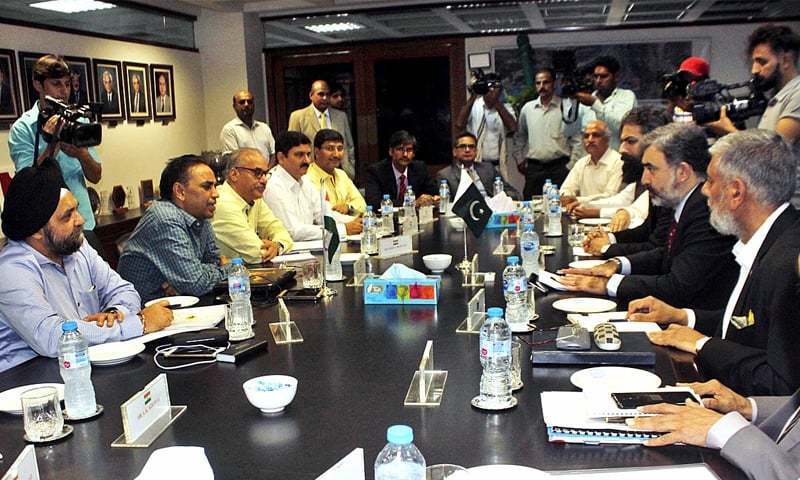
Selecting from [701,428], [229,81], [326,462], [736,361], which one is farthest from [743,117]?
[229,81]

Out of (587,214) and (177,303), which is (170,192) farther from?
(587,214)

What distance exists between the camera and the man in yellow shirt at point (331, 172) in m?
5.40

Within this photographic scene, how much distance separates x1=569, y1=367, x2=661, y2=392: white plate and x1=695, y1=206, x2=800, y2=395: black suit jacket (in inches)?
9.8

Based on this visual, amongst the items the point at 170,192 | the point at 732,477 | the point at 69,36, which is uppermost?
the point at 69,36

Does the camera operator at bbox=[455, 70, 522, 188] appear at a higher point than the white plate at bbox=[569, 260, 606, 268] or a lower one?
higher

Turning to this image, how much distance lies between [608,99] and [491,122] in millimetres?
1159

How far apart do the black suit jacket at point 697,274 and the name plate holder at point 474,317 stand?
61 cm

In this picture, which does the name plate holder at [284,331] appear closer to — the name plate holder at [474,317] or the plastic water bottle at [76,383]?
the name plate holder at [474,317]

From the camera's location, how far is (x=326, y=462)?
142 cm

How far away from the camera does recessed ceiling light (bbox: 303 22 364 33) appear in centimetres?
817

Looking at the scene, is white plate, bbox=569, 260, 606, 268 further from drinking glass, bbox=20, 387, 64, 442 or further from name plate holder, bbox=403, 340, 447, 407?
drinking glass, bbox=20, 387, 64, 442

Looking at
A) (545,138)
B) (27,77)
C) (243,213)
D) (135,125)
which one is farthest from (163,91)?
(243,213)

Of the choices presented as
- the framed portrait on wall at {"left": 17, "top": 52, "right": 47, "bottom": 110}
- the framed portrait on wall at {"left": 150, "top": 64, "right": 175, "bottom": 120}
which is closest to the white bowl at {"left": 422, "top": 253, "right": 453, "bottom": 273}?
the framed portrait on wall at {"left": 17, "top": 52, "right": 47, "bottom": 110}

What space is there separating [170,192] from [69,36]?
3.34 meters
